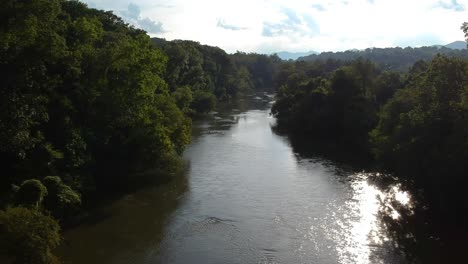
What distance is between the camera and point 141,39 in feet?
137

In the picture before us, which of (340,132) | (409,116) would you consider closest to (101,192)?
(409,116)

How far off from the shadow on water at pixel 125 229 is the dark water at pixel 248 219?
0.20 ft

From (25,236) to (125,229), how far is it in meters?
12.7

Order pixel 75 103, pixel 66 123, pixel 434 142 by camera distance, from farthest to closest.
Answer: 1. pixel 75 103
2. pixel 434 142
3. pixel 66 123

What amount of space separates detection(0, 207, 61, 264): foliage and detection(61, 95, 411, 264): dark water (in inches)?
283

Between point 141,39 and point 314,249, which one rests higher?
point 141,39

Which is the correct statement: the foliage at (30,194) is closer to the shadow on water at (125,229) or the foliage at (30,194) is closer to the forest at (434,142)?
the shadow on water at (125,229)

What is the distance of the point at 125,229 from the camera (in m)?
31.4

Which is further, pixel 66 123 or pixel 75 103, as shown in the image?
pixel 75 103

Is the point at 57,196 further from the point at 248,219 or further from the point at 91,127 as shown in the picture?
the point at 248,219

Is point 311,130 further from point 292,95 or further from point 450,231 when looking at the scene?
point 450,231

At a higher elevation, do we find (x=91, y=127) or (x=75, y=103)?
(x=75, y=103)

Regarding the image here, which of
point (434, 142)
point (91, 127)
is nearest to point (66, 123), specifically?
point (91, 127)

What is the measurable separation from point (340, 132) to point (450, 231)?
4111 centimetres
